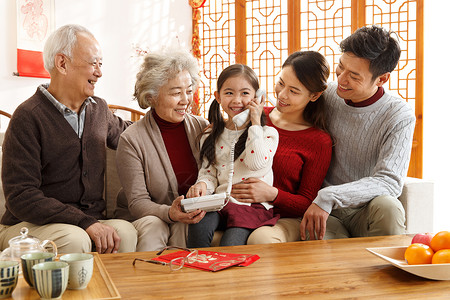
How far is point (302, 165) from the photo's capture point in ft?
8.11

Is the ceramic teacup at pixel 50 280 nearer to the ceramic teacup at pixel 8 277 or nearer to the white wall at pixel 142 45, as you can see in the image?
the ceramic teacup at pixel 8 277

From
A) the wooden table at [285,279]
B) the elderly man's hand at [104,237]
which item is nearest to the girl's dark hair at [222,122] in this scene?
the elderly man's hand at [104,237]

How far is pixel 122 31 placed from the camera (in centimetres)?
584

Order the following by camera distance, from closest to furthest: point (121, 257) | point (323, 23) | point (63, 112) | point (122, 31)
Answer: point (121, 257) → point (63, 112) → point (323, 23) → point (122, 31)

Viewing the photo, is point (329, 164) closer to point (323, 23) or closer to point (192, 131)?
point (192, 131)

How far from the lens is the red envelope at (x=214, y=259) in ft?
5.29

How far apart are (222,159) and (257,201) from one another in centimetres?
26

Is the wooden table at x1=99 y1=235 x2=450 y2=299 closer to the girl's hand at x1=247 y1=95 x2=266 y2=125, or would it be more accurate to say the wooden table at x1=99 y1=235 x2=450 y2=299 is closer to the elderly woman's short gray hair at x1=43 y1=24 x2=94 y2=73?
the girl's hand at x1=247 y1=95 x2=266 y2=125

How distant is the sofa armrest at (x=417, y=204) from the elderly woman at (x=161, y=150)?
1043 millimetres

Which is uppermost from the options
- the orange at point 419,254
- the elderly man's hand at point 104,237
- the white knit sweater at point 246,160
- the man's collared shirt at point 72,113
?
the man's collared shirt at point 72,113

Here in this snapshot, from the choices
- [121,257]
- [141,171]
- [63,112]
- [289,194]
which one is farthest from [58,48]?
[289,194]

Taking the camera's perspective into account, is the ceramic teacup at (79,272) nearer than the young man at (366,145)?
Yes

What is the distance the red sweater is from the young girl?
3.0 inches

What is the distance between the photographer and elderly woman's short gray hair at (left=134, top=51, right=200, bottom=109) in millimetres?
2420
